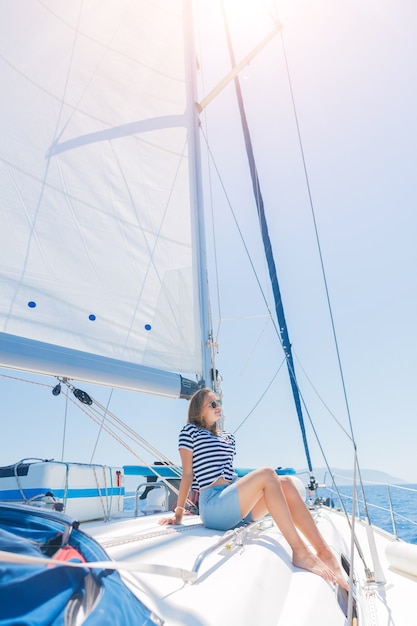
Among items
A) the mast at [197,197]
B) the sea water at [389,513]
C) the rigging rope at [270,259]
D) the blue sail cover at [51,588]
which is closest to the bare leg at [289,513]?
the sea water at [389,513]

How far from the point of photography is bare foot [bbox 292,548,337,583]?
162 centimetres

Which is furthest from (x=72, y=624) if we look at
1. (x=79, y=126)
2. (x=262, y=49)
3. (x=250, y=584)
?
(x=262, y=49)

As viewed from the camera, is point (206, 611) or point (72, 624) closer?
point (72, 624)

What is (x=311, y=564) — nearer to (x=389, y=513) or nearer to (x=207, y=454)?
(x=207, y=454)

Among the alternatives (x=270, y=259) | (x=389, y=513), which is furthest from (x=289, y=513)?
(x=389, y=513)

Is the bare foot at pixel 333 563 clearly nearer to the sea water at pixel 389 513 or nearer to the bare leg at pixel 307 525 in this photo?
the bare leg at pixel 307 525

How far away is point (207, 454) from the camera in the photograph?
99.8 inches

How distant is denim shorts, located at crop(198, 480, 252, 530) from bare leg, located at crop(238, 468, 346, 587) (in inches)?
1.5

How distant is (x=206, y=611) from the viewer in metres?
1.03

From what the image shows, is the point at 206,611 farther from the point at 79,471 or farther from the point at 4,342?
the point at 79,471

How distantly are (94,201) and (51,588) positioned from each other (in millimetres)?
2985

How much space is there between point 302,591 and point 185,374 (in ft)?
7.45

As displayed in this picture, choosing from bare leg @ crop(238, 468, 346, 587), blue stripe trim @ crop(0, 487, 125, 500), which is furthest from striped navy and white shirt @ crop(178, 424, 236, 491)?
blue stripe trim @ crop(0, 487, 125, 500)

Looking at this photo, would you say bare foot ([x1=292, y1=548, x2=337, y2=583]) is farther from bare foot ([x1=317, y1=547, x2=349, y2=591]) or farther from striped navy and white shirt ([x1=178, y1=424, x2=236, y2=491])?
striped navy and white shirt ([x1=178, y1=424, x2=236, y2=491])
